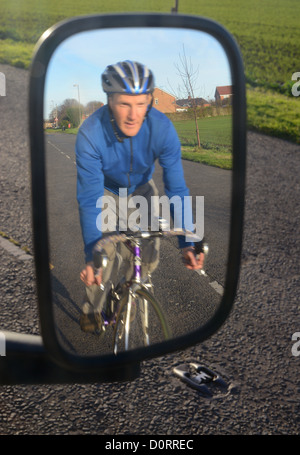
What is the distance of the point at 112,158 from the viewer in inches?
38.0

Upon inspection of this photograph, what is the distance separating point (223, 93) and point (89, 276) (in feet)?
1.51

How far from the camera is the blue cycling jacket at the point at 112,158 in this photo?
960mm

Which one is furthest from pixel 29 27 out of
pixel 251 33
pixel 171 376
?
pixel 171 376

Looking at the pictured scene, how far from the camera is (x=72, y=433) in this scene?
2510 millimetres

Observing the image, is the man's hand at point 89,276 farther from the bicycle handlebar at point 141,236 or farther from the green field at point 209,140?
the green field at point 209,140

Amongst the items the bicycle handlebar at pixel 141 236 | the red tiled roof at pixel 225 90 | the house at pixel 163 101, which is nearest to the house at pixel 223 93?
the red tiled roof at pixel 225 90

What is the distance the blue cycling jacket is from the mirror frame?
8 centimetres

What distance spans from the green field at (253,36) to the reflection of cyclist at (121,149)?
30.9 ft

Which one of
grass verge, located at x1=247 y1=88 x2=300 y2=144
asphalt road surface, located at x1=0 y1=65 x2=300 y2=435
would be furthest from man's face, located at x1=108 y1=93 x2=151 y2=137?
grass verge, located at x1=247 y1=88 x2=300 y2=144

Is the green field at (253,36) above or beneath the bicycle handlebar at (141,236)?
above

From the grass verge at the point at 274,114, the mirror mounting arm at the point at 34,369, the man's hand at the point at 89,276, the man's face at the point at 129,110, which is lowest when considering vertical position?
the mirror mounting arm at the point at 34,369

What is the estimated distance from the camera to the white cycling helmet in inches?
36.7

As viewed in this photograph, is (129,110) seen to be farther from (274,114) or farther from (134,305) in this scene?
(274,114)

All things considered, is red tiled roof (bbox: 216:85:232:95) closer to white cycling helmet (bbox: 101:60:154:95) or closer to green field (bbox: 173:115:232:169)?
green field (bbox: 173:115:232:169)
